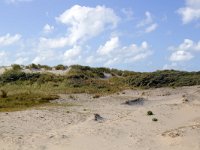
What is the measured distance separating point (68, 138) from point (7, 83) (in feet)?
132

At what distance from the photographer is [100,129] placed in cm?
3198

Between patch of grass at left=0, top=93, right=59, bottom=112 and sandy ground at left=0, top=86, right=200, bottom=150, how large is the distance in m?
4.01

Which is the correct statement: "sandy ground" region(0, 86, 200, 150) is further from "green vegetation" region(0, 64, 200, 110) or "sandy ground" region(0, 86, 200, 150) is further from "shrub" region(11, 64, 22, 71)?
"shrub" region(11, 64, 22, 71)

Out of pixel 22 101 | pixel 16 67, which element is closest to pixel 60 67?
pixel 16 67

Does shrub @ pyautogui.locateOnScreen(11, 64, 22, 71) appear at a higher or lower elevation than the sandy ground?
higher

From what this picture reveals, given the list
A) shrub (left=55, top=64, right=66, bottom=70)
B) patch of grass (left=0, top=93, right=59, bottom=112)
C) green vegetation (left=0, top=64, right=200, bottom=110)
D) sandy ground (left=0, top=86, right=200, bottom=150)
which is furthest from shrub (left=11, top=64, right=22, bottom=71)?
sandy ground (left=0, top=86, right=200, bottom=150)

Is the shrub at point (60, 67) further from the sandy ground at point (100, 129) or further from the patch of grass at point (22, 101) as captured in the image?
the sandy ground at point (100, 129)

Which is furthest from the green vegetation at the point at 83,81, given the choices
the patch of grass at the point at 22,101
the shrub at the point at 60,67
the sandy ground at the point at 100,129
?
the sandy ground at the point at 100,129

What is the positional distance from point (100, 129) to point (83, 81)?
36325 millimetres

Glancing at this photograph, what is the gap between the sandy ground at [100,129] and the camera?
90.3 ft

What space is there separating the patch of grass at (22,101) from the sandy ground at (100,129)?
13.1 ft

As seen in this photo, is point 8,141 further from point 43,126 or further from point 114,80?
point 114,80

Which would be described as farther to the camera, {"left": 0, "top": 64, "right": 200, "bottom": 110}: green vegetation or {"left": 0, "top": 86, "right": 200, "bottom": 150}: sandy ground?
{"left": 0, "top": 64, "right": 200, "bottom": 110}: green vegetation

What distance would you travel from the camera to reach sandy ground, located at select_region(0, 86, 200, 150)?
27.5 m
